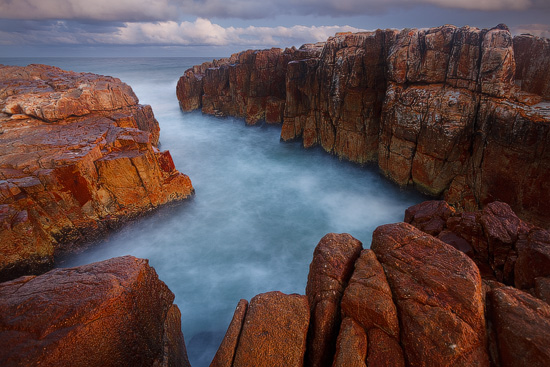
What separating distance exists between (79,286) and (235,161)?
55.7ft

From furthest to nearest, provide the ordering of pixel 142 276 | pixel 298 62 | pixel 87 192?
pixel 298 62 < pixel 87 192 < pixel 142 276

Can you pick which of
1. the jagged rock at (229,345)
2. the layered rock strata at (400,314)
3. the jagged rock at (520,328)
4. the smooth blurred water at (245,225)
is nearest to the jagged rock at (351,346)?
the layered rock strata at (400,314)

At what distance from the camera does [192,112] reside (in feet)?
105

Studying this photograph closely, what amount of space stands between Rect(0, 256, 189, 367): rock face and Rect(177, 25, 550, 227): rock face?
12.7 m

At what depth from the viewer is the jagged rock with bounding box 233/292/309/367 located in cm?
360

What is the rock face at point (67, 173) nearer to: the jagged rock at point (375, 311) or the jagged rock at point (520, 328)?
the jagged rock at point (375, 311)

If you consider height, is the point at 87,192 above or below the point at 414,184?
above

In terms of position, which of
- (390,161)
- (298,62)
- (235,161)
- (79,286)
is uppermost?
(298,62)

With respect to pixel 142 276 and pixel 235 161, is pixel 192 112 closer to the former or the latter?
pixel 235 161

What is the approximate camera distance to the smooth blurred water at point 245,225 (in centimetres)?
966

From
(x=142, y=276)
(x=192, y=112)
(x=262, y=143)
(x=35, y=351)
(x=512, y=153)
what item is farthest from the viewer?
(x=192, y=112)

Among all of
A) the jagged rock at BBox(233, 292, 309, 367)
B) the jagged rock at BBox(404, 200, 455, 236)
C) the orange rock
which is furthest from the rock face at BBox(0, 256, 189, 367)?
the jagged rock at BBox(404, 200, 455, 236)

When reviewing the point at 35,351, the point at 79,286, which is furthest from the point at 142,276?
the point at 35,351

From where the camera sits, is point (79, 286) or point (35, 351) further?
point (79, 286)
